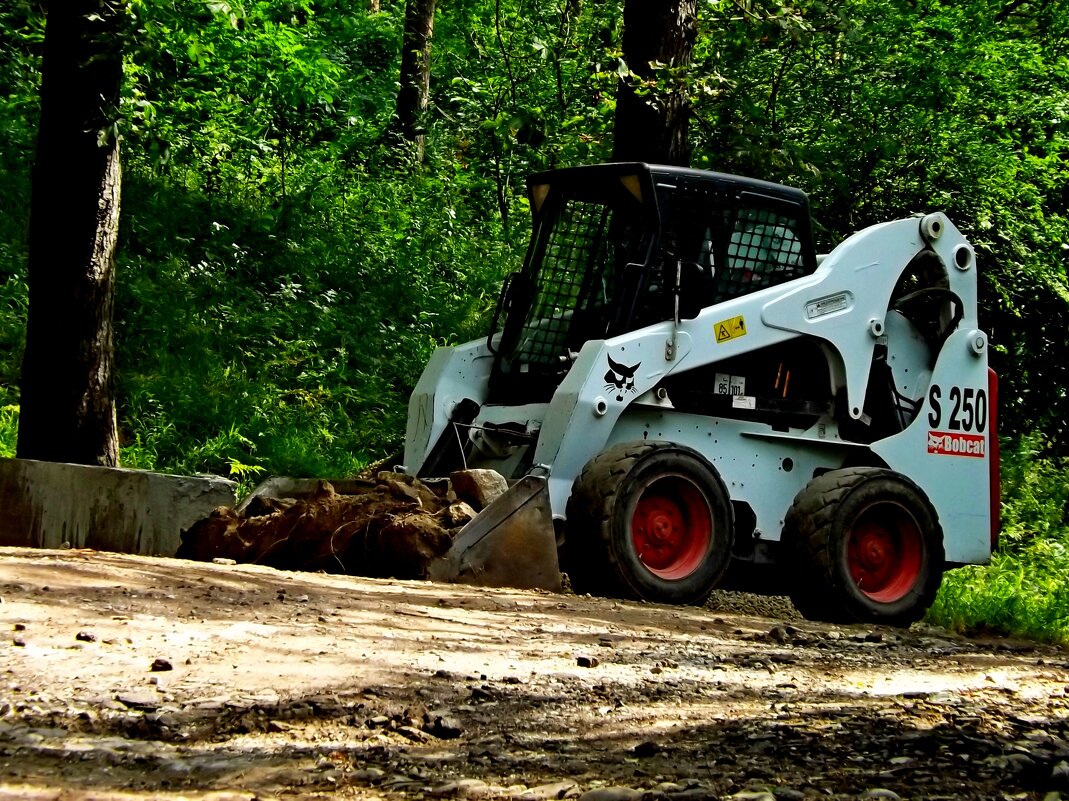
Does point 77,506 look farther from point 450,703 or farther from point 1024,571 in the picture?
point 1024,571

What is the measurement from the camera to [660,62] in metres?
10.6

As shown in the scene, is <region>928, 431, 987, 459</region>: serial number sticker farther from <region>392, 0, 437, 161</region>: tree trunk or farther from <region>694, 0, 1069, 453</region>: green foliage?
<region>392, 0, 437, 161</region>: tree trunk

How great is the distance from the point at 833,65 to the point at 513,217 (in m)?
5.26

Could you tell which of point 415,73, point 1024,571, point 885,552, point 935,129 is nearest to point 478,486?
point 885,552

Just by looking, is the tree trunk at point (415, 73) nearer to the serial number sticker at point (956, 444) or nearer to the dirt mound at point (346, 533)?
the serial number sticker at point (956, 444)

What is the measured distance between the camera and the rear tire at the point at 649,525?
7.15 m

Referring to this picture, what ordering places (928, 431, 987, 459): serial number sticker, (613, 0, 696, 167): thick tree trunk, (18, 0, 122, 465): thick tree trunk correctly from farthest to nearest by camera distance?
(613, 0, 696, 167): thick tree trunk, (928, 431, 987, 459): serial number sticker, (18, 0, 122, 465): thick tree trunk

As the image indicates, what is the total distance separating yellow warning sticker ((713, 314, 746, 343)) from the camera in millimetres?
7855

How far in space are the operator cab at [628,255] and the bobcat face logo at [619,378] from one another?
1.41ft

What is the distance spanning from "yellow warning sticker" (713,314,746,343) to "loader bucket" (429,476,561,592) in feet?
4.71

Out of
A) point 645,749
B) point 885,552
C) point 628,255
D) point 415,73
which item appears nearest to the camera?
point 645,749

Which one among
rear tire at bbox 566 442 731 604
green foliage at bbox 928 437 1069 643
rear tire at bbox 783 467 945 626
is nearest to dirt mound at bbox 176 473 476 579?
rear tire at bbox 566 442 731 604

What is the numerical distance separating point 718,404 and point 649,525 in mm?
1038

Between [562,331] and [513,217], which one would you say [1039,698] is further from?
[513,217]
